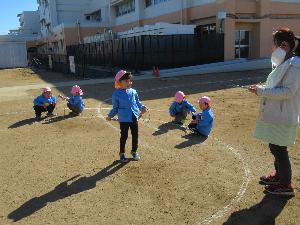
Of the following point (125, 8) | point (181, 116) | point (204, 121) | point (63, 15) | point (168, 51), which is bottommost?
point (181, 116)

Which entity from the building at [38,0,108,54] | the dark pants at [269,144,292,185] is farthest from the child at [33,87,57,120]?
the building at [38,0,108,54]

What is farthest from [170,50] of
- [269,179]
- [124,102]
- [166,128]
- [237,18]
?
[269,179]

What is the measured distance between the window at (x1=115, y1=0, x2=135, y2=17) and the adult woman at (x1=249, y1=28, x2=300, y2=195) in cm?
3709

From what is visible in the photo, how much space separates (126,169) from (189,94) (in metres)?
8.46

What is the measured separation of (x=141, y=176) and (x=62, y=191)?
1212 mm

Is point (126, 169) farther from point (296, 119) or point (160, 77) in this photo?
point (160, 77)

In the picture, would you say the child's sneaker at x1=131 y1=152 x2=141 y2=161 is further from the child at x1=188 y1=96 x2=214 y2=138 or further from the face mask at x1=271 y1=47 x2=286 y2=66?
the face mask at x1=271 y1=47 x2=286 y2=66

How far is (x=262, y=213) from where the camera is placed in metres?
4.20

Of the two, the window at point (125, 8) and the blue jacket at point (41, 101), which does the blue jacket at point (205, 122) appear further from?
the window at point (125, 8)

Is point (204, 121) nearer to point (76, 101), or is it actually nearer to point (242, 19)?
point (76, 101)

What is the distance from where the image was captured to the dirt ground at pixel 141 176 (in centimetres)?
427

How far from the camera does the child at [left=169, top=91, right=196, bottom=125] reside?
Result: 27.8 ft

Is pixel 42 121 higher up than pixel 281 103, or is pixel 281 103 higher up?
pixel 281 103

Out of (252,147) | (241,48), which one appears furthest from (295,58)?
(241,48)
